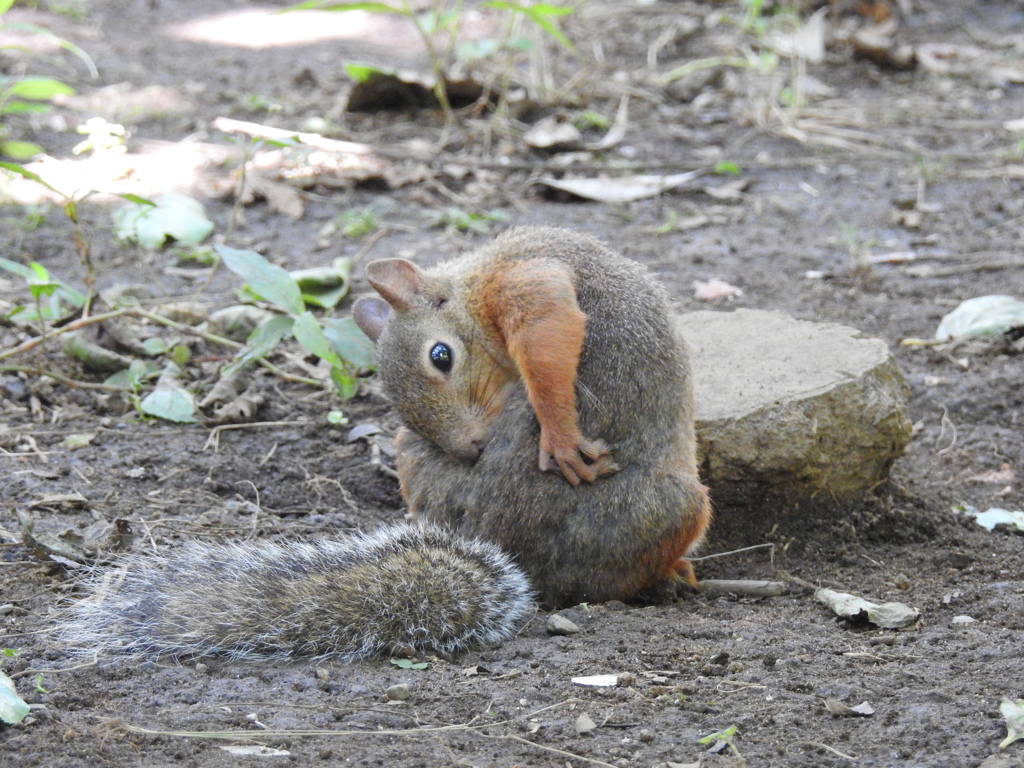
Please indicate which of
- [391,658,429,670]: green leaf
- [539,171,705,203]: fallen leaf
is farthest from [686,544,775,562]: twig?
[539,171,705,203]: fallen leaf

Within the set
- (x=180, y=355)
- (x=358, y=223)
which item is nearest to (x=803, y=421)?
(x=180, y=355)

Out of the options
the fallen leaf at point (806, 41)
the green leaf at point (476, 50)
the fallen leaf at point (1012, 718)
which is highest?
the fallen leaf at point (806, 41)

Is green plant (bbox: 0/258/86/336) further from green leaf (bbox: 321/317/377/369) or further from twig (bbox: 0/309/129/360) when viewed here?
green leaf (bbox: 321/317/377/369)

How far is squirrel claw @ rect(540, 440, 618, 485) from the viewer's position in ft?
12.6

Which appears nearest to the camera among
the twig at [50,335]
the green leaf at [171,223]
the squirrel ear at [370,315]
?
the squirrel ear at [370,315]

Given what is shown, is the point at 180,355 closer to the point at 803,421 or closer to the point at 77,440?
the point at 77,440

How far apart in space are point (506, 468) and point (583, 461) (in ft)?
0.94

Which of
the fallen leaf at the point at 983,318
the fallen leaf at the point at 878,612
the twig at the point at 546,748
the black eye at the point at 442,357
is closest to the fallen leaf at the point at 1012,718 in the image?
the fallen leaf at the point at 878,612

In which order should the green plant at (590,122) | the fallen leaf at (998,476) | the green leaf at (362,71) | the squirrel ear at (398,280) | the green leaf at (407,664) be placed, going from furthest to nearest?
1. the green plant at (590,122)
2. the green leaf at (362,71)
3. the fallen leaf at (998,476)
4. the squirrel ear at (398,280)
5. the green leaf at (407,664)

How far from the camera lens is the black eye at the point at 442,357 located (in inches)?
157

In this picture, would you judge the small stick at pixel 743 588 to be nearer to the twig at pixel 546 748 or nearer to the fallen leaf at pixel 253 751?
the twig at pixel 546 748

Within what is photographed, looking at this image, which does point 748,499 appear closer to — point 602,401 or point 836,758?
point 602,401

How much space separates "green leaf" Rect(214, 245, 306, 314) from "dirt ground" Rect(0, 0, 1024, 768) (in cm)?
75

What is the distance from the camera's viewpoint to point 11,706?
271cm
